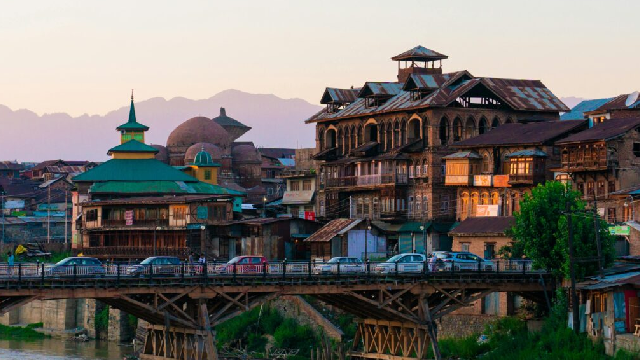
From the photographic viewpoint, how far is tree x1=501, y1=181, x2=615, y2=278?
87562mm

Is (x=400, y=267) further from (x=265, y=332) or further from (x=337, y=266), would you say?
(x=265, y=332)

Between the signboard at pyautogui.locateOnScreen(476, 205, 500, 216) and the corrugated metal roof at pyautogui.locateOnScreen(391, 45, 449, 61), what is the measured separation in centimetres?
2480

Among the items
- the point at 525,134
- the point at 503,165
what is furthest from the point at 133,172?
the point at 525,134

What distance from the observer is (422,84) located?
12512cm

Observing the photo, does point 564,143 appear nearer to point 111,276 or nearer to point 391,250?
point 391,250

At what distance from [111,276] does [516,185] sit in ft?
145

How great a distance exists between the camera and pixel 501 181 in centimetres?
11300

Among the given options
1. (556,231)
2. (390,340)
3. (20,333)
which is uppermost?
(556,231)

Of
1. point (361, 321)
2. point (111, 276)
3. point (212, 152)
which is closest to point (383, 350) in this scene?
point (361, 321)

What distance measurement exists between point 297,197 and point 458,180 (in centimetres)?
3229

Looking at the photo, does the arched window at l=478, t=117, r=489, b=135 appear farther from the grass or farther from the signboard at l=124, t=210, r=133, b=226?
the grass

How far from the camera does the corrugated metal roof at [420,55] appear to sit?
13500cm

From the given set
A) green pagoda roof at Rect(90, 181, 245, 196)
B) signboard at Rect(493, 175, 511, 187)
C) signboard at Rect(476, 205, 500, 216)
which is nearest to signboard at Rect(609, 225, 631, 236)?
signboard at Rect(493, 175, 511, 187)

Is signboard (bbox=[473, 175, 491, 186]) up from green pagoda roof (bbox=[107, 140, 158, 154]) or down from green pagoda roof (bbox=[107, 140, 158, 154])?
down
